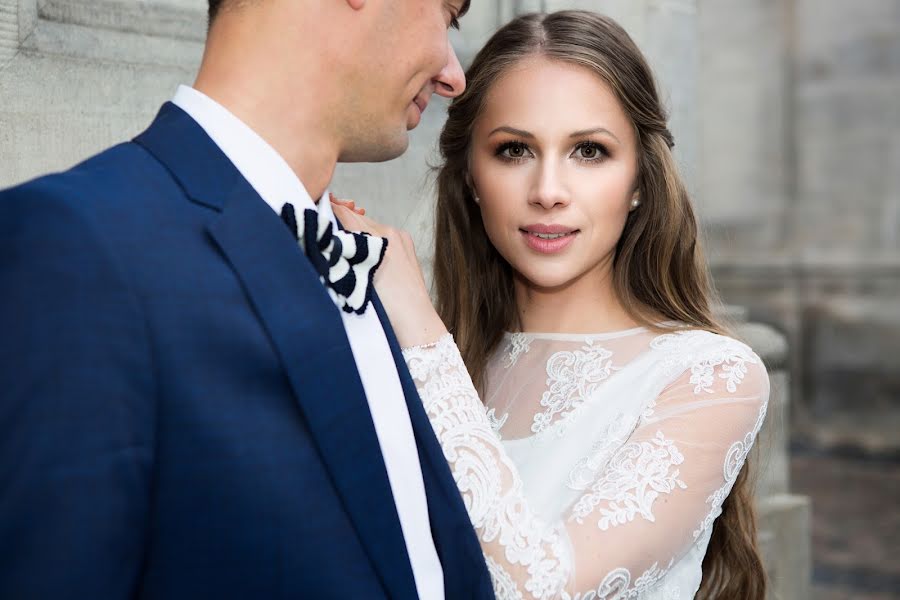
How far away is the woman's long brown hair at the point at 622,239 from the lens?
2539 millimetres

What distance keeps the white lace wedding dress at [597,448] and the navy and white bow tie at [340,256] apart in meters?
0.28

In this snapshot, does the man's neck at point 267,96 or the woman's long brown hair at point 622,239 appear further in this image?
the woman's long brown hair at point 622,239

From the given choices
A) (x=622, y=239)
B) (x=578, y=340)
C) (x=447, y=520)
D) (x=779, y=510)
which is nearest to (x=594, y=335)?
(x=578, y=340)

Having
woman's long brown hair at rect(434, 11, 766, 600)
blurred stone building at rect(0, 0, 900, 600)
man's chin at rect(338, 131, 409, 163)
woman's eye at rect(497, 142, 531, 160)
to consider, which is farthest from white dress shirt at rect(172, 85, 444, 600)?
blurred stone building at rect(0, 0, 900, 600)

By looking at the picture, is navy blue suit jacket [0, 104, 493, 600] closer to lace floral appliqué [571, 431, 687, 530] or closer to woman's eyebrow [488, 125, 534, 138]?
lace floral appliqué [571, 431, 687, 530]

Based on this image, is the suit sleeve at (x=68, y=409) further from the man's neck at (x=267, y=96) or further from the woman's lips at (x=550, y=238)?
the woman's lips at (x=550, y=238)

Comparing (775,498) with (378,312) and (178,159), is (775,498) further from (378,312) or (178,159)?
(178,159)

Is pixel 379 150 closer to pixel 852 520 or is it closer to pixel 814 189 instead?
pixel 852 520

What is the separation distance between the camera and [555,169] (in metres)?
2.40

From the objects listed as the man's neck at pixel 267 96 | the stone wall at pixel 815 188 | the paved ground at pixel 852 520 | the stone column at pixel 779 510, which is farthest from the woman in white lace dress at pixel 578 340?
the stone wall at pixel 815 188

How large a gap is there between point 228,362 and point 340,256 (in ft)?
0.93

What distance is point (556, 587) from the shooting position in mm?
1937

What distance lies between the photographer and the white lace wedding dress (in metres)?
1.91

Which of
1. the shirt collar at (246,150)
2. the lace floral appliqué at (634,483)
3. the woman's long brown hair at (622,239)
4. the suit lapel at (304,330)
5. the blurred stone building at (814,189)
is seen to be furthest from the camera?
the blurred stone building at (814,189)
